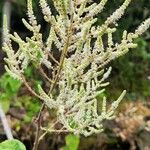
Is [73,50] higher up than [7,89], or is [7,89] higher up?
[73,50]

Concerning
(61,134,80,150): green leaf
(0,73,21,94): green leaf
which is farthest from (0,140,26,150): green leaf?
(61,134,80,150): green leaf

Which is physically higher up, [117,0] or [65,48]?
[65,48]

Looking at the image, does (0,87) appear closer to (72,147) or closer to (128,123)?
(72,147)

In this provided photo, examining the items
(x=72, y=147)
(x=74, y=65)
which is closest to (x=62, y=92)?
(x=74, y=65)

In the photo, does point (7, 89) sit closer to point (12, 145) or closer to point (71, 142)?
point (71, 142)

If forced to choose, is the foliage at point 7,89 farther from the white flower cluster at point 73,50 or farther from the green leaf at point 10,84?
the white flower cluster at point 73,50

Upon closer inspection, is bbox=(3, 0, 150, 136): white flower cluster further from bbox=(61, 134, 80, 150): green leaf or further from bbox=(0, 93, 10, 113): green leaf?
bbox=(61, 134, 80, 150): green leaf

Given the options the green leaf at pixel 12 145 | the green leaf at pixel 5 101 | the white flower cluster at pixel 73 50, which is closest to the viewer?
the white flower cluster at pixel 73 50

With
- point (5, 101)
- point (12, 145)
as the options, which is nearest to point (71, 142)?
point (5, 101)

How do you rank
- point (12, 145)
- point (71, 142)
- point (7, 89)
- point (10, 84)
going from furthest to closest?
1. point (71, 142)
2. point (7, 89)
3. point (10, 84)
4. point (12, 145)

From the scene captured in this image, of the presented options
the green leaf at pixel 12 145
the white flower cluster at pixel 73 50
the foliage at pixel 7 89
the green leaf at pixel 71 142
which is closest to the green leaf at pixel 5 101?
the foliage at pixel 7 89

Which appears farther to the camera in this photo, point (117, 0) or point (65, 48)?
point (117, 0)
